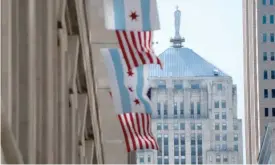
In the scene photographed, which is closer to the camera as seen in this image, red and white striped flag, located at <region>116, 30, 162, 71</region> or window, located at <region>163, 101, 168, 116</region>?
red and white striped flag, located at <region>116, 30, 162, 71</region>

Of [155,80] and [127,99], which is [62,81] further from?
[155,80]

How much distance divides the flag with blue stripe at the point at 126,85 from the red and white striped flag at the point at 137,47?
566 millimetres

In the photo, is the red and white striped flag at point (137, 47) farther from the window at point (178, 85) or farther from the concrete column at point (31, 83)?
the window at point (178, 85)

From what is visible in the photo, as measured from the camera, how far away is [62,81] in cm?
1497

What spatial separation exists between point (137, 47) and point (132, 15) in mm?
724

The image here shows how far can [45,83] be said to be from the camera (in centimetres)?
1225

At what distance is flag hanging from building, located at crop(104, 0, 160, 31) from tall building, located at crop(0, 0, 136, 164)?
608mm

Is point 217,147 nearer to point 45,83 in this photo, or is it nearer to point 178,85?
point 178,85

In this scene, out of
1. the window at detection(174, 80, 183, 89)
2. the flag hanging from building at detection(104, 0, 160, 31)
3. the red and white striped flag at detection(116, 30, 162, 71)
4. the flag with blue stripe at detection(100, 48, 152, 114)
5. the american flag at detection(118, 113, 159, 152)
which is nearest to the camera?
the flag hanging from building at detection(104, 0, 160, 31)

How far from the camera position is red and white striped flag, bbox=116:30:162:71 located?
17266 millimetres

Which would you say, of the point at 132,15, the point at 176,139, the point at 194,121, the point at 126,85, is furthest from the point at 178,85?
the point at 132,15

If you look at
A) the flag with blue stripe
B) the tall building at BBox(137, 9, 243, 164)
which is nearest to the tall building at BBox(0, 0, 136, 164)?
the flag with blue stripe

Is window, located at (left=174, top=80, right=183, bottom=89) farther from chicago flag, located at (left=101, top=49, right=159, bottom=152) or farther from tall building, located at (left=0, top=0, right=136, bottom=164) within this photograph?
chicago flag, located at (left=101, top=49, right=159, bottom=152)

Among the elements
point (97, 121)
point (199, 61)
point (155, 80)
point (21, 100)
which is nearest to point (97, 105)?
point (97, 121)
